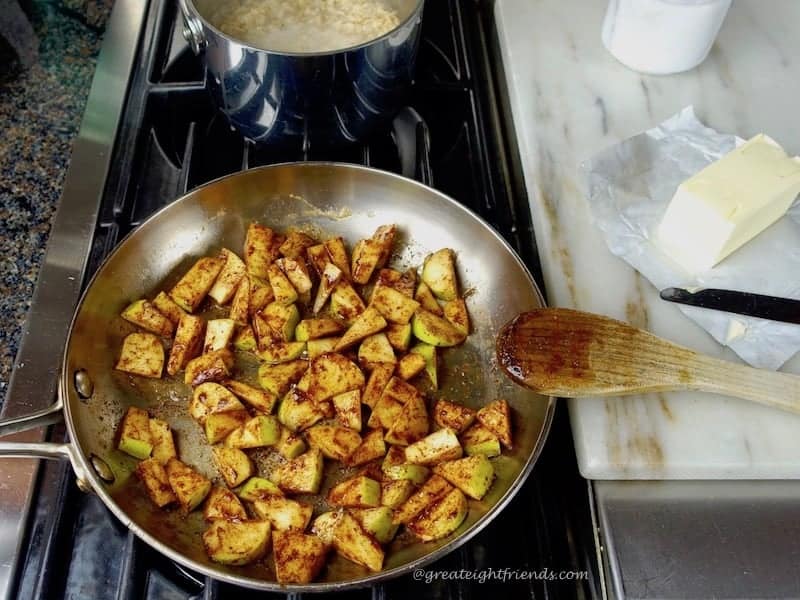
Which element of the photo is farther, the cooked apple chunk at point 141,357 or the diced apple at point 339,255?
the diced apple at point 339,255

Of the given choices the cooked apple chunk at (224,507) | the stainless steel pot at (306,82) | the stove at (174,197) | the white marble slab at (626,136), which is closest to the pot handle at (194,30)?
the stainless steel pot at (306,82)

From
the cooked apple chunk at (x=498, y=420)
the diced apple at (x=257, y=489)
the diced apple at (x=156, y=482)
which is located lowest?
the diced apple at (x=156, y=482)

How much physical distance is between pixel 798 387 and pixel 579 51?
0.75 meters

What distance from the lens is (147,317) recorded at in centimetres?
105

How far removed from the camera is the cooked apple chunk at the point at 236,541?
837mm

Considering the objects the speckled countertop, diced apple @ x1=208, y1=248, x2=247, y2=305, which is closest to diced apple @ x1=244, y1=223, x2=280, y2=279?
diced apple @ x1=208, y1=248, x2=247, y2=305

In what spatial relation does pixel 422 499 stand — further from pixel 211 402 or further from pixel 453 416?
pixel 211 402

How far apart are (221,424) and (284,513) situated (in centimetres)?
16

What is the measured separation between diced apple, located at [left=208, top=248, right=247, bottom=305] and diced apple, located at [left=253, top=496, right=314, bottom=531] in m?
0.34

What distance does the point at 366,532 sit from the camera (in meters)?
0.85

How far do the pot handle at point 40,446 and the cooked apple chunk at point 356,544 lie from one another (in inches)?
11.7

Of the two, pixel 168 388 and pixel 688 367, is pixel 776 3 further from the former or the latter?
pixel 168 388

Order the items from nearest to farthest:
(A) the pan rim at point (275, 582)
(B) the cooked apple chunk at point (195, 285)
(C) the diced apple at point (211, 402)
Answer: (A) the pan rim at point (275, 582) < (C) the diced apple at point (211, 402) < (B) the cooked apple chunk at point (195, 285)

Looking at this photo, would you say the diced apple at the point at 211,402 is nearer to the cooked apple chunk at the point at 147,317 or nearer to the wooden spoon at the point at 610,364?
the cooked apple chunk at the point at 147,317
